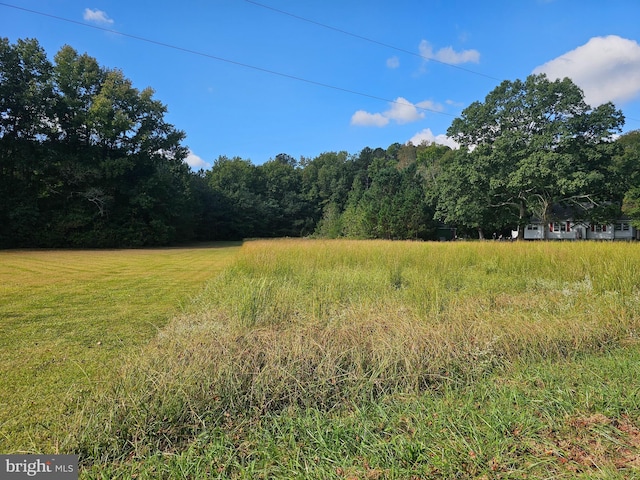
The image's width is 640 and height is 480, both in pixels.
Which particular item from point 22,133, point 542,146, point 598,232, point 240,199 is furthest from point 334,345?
point 598,232

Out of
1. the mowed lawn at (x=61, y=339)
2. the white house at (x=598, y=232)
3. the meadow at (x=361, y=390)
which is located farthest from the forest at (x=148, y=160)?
the meadow at (x=361, y=390)

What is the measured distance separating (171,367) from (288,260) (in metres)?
6.51

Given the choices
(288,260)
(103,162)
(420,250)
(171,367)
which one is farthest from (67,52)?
(171,367)

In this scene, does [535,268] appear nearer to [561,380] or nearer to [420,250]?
[420,250]

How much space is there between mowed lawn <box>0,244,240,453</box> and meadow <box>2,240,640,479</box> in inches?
1.8

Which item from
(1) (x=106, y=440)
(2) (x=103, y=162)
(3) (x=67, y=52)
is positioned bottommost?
(1) (x=106, y=440)

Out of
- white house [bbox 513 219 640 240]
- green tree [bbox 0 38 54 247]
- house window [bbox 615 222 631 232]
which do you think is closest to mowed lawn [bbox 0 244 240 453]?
green tree [bbox 0 38 54 247]

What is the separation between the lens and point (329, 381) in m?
2.88

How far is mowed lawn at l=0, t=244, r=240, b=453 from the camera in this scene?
2510mm

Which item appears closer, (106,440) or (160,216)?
(106,440)

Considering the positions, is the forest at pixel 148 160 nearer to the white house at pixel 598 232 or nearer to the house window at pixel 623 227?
the white house at pixel 598 232

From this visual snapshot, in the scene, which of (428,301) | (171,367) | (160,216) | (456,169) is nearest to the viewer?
(171,367)

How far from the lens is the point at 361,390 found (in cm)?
282

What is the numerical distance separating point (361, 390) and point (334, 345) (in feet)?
1.97
